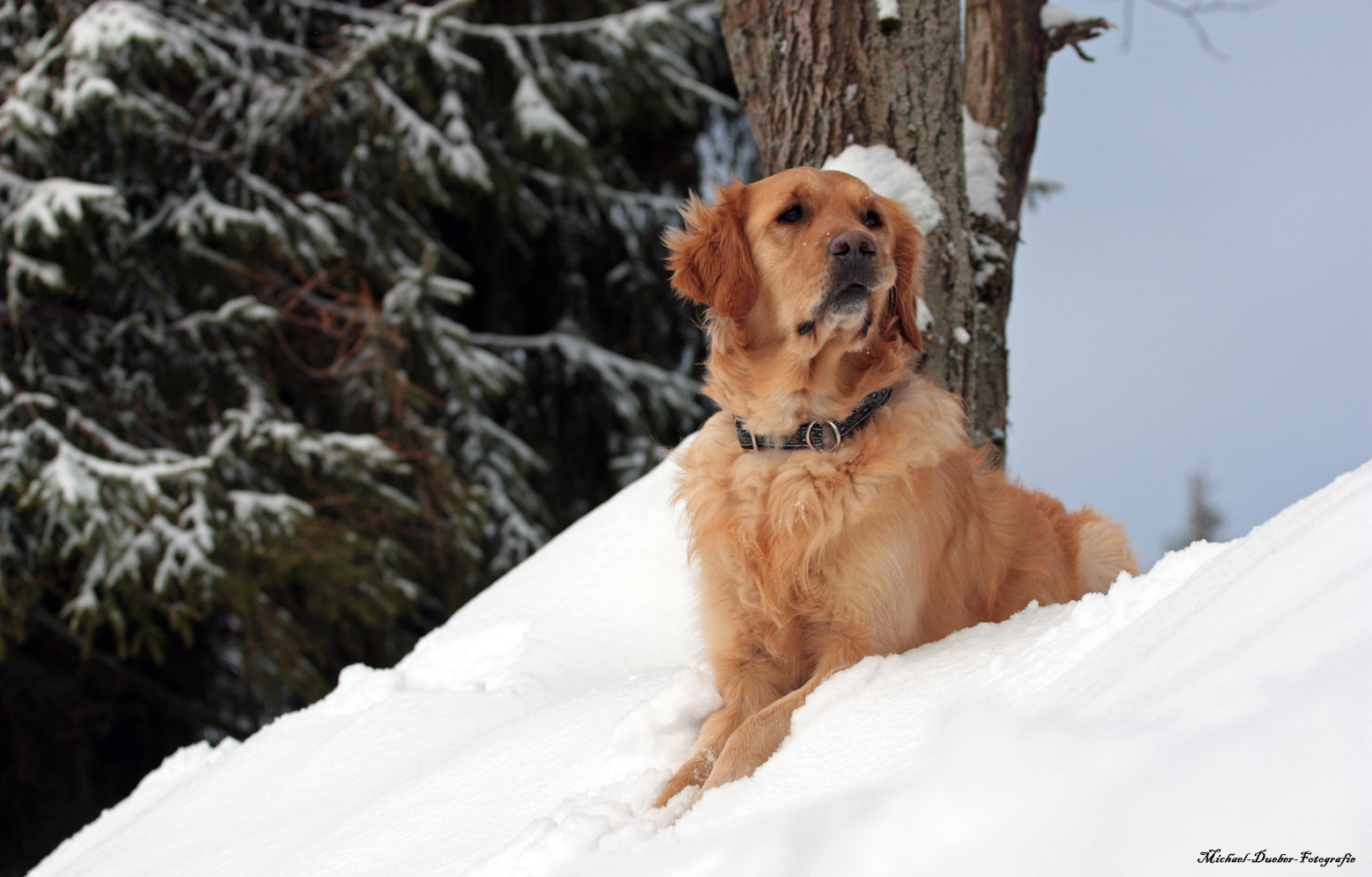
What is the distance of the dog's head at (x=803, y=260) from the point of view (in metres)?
2.48

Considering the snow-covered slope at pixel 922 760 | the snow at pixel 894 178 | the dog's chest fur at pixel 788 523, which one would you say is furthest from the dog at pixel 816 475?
the snow at pixel 894 178

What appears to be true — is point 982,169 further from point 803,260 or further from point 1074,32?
point 803,260

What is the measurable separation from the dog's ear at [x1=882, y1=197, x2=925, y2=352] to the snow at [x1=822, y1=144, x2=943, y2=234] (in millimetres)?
627

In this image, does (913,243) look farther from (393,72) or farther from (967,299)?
(393,72)

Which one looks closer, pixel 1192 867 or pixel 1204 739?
pixel 1192 867

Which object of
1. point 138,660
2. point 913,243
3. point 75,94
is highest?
point 75,94

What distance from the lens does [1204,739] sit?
1.27m

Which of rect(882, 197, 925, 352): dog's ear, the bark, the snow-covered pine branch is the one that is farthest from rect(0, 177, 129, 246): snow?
rect(882, 197, 925, 352): dog's ear

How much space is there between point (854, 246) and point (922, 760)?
4.33ft

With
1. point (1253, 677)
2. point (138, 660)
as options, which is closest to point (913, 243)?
point (1253, 677)

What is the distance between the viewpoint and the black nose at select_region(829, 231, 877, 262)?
2461mm

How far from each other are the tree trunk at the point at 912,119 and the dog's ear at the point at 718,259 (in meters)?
1.09

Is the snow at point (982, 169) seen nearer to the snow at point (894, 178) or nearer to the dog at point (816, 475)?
the snow at point (894, 178)

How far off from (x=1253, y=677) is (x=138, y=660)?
879cm
